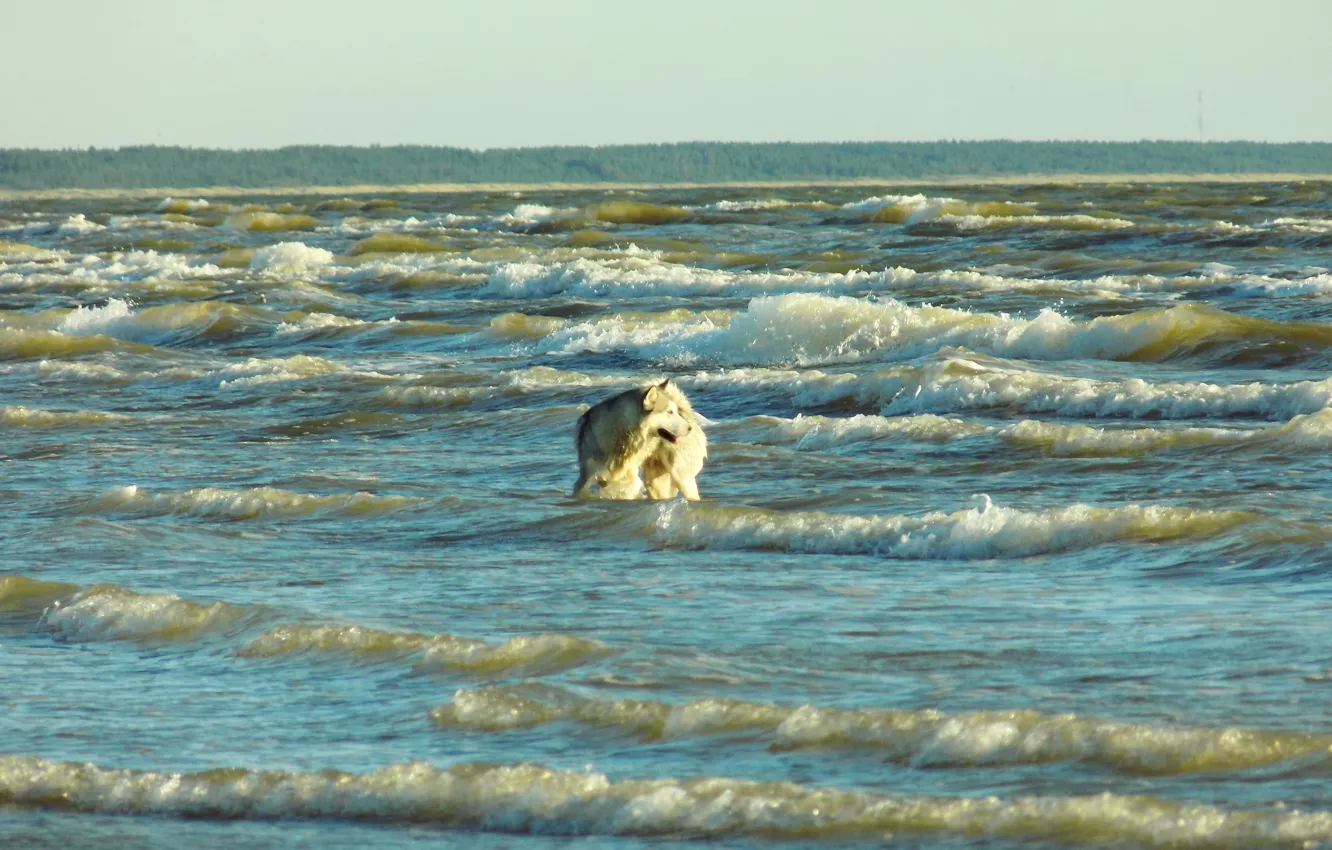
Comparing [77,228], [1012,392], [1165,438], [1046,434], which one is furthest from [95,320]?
[77,228]

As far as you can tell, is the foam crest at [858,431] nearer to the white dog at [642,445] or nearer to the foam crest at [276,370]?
the white dog at [642,445]

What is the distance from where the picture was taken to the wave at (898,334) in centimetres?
1808

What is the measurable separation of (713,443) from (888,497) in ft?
9.61

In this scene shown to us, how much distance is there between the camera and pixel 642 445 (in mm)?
10773

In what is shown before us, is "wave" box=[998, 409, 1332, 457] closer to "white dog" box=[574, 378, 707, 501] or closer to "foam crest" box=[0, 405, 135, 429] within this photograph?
"white dog" box=[574, 378, 707, 501]

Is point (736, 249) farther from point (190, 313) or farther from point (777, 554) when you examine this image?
point (777, 554)

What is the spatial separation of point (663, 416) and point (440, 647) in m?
3.82

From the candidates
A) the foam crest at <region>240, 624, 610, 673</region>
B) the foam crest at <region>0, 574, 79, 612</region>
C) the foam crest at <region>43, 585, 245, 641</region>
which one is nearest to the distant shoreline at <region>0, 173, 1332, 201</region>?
the foam crest at <region>0, 574, 79, 612</region>

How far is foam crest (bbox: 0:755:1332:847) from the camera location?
15.8ft

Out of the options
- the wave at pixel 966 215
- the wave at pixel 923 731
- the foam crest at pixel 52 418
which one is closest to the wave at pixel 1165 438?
the wave at pixel 923 731

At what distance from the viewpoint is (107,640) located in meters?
7.72

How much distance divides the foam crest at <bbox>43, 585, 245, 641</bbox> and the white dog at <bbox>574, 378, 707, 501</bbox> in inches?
128

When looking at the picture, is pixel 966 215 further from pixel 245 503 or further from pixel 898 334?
pixel 245 503

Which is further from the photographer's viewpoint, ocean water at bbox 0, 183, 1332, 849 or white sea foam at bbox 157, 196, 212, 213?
white sea foam at bbox 157, 196, 212, 213
